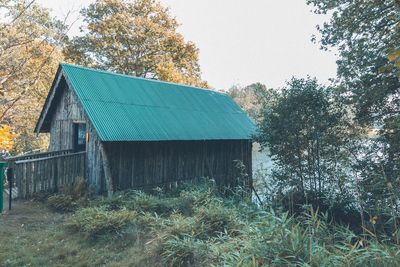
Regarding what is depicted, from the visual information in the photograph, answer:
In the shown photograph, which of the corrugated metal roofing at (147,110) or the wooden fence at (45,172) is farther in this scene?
the corrugated metal roofing at (147,110)

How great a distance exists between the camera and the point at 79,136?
12898 mm

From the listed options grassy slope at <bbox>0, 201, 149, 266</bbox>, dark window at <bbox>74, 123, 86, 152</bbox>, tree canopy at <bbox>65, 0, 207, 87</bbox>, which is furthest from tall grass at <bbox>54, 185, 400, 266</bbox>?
tree canopy at <bbox>65, 0, 207, 87</bbox>

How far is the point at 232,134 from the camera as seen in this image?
15.6m

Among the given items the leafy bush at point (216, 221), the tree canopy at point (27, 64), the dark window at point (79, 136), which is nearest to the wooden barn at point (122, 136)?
the dark window at point (79, 136)

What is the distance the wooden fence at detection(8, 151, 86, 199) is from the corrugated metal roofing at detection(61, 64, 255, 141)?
190cm

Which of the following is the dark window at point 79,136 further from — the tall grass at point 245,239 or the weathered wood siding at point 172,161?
the tall grass at point 245,239

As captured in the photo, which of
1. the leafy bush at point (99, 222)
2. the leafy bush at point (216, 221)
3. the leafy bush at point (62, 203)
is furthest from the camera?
the leafy bush at point (62, 203)

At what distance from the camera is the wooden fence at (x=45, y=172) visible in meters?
9.63

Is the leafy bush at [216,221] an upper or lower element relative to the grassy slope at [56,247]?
upper

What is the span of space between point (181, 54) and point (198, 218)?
22778 millimetres

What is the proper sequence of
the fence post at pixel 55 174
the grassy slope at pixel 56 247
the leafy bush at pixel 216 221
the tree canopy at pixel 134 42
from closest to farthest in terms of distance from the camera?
the grassy slope at pixel 56 247
the leafy bush at pixel 216 221
the fence post at pixel 55 174
the tree canopy at pixel 134 42

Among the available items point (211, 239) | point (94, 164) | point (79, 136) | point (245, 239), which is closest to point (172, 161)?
point (94, 164)

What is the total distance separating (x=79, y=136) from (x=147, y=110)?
2966 mm

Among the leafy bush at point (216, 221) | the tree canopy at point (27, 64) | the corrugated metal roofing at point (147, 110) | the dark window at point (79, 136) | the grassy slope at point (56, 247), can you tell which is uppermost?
the tree canopy at point (27, 64)
